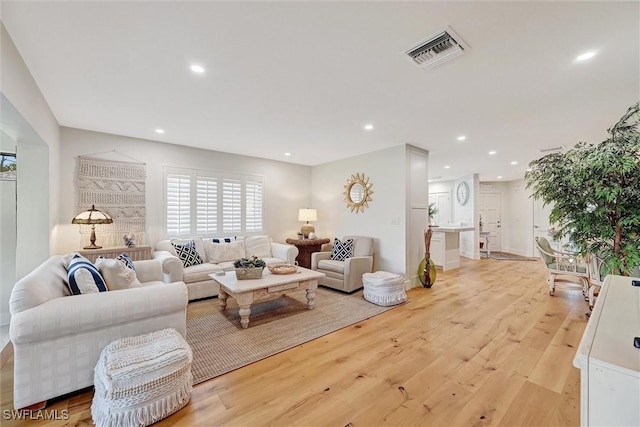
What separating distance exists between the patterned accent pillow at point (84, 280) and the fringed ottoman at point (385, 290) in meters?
3.00

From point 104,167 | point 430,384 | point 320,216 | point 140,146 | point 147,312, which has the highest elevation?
point 140,146

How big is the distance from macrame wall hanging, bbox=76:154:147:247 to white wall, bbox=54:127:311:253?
8 cm

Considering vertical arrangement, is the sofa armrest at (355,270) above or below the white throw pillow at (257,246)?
below

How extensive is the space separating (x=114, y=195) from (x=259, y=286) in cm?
286

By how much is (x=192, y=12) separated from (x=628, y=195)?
3.47 meters

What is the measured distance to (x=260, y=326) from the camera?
9.52 feet

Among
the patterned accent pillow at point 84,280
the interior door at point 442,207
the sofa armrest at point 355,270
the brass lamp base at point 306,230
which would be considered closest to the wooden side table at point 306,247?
the brass lamp base at point 306,230

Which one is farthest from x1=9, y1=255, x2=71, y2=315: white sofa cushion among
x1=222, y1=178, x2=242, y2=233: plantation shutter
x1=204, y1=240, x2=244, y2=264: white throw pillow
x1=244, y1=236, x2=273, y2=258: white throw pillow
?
x1=222, y1=178, x2=242, y2=233: plantation shutter

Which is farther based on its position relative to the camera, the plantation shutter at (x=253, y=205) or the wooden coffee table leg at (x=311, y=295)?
the plantation shutter at (x=253, y=205)

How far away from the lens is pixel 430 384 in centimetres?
194

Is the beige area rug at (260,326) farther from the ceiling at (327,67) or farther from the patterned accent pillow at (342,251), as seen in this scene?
the ceiling at (327,67)

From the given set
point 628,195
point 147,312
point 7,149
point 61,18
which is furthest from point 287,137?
point 628,195

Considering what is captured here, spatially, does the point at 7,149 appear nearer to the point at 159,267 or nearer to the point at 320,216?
the point at 159,267

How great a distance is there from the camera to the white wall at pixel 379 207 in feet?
14.5
